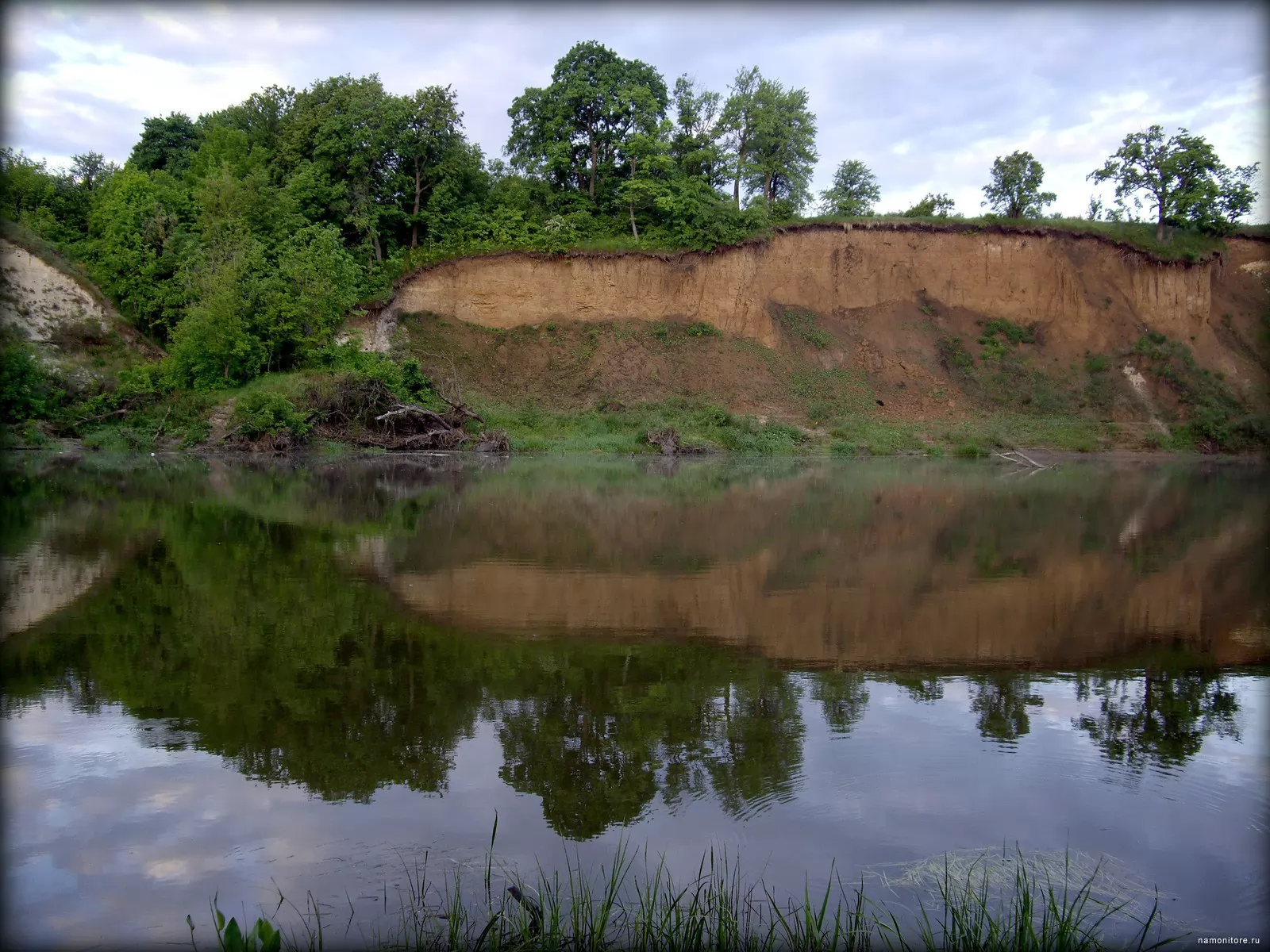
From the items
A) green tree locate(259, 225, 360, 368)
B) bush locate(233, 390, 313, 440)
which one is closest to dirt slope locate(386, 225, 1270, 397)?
green tree locate(259, 225, 360, 368)

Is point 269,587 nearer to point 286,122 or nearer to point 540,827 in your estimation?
point 540,827

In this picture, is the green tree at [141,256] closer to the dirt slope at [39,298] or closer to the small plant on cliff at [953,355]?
the dirt slope at [39,298]

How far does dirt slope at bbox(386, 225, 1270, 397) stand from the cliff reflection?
28.1 metres

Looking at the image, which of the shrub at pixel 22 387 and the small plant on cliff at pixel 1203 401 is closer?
the shrub at pixel 22 387

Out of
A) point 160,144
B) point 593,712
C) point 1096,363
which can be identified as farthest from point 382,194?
point 593,712

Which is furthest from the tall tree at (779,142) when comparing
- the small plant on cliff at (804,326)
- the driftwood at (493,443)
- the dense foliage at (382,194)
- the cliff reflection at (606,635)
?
the cliff reflection at (606,635)

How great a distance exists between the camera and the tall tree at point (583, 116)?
45.5m

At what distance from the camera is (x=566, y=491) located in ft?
72.0

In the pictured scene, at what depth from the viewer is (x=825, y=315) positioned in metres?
45.9

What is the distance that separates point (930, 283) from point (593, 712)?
45.0m

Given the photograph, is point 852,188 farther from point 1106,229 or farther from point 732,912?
point 732,912

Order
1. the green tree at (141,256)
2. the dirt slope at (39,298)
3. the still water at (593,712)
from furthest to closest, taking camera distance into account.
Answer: the green tree at (141,256)
the dirt slope at (39,298)
the still water at (593,712)

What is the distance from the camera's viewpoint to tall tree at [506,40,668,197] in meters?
45.5

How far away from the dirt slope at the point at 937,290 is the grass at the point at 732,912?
40.7 metres
